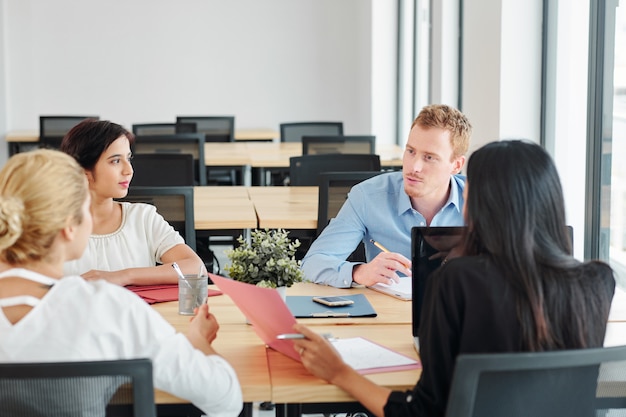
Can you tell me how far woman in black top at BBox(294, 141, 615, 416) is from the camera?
165 centimetres

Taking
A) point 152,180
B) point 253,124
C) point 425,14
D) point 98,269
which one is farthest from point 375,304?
point 253,124

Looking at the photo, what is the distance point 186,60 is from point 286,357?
812cm

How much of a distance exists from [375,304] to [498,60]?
1856mm

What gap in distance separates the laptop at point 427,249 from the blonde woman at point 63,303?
538 mm

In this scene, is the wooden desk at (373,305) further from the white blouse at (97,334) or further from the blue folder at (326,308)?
the white blouse at (97,334)

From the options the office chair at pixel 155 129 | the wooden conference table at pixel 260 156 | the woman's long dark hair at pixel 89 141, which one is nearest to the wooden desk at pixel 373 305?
the woman's long dark hair at pixel 89 141

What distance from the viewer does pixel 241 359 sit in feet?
6.63

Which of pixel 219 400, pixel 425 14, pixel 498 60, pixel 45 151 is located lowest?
pixel 219 400

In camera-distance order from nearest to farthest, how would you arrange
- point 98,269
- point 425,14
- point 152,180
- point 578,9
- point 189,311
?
point 189,311
point 98,269
point 578,9
point 152,180
point 425,14

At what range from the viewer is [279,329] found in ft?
6.56

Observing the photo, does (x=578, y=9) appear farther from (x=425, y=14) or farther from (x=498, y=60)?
(x=425, y=14)

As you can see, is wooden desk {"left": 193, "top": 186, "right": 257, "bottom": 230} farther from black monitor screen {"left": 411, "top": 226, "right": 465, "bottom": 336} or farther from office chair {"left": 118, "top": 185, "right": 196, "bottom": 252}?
black monitor screen {"left": 411, "top": 226, "right": 465, "bottom": 336}

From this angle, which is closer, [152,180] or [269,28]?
[152,180]

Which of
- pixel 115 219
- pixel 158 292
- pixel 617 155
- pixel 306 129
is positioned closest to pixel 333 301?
pixel 158 292
